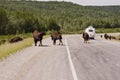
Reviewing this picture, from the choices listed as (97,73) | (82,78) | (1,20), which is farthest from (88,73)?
(1,20)

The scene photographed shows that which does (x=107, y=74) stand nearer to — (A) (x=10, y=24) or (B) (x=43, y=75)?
(B) (x=43, y=75)

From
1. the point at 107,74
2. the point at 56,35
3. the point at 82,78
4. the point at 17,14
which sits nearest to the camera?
the point at 82,78

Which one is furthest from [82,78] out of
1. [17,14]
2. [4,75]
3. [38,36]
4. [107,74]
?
[17,14]

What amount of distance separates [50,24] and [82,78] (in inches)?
6866

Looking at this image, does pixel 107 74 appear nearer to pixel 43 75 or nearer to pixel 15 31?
pixel 43 75

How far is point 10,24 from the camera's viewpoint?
13075cm

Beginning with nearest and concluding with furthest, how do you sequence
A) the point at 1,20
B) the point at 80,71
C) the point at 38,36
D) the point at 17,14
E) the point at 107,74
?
the point at 107,74, the point at 80,71, the point at 38,36, the point at 1,20, the point at 17,14

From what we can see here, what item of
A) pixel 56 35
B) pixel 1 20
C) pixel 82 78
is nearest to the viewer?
pixel 82 78

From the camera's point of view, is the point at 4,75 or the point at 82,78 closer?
the point at 82,78

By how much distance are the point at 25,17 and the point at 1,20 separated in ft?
96.1

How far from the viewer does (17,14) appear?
503 ft

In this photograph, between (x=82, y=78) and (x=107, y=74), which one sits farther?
(x=107, y=74)

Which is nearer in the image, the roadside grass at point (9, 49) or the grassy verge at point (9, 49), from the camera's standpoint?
the roadside grass at point (9, 49)

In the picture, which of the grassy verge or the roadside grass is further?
the grassy verge
